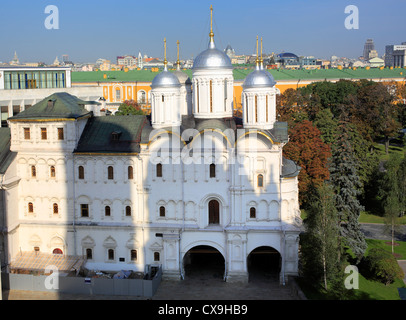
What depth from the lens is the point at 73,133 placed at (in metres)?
34.0

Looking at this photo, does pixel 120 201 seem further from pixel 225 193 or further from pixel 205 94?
pixel 205 94

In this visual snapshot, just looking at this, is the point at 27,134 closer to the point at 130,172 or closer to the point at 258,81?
the point at 130,172

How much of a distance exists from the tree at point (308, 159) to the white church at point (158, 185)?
9508mm

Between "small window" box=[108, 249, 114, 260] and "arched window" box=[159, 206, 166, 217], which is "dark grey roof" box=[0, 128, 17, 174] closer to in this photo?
"small window" box=[108, 249, 114, 260]

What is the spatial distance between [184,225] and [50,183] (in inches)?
359

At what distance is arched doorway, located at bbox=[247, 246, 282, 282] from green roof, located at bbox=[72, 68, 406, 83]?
2429 inches

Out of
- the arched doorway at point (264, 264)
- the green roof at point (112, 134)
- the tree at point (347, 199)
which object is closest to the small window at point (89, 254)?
the green roof at point (112, 134)

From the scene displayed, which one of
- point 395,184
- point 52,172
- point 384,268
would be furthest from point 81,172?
point 395,184

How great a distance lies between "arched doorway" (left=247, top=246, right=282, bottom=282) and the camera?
33.7m

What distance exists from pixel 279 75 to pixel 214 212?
71744 millimetres

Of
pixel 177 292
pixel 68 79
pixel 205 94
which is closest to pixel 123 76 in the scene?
pixel 68 79

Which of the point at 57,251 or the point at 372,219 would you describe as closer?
the point at 57,251

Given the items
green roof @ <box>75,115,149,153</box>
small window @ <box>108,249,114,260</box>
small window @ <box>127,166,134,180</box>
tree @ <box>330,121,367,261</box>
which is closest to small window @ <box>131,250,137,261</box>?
small window @ <box>108,249,114,260</box>

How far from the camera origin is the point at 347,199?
36469mm
